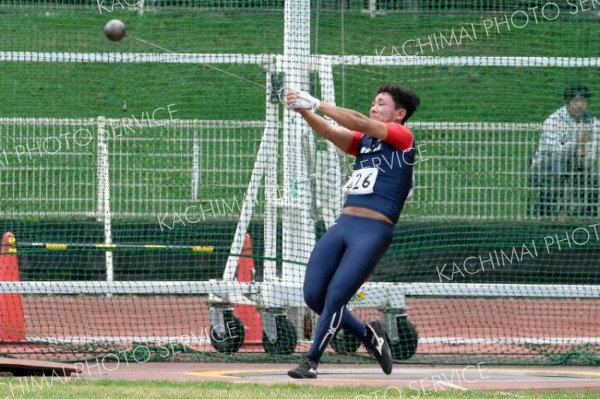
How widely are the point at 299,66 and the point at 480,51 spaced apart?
3418mm

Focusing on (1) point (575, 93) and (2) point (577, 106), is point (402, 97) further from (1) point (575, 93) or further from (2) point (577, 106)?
(1) point (575, 93)

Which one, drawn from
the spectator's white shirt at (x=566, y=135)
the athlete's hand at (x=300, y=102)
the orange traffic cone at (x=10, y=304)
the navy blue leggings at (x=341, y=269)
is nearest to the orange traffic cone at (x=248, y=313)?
the orange traffic cone at (x=10, y=304)

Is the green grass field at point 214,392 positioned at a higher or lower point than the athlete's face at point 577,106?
lower

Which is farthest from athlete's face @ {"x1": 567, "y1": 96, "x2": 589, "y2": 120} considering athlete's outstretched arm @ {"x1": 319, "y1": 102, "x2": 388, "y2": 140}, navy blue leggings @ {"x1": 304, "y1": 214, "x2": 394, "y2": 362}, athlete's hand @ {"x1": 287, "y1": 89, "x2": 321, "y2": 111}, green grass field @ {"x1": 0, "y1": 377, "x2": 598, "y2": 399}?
athlete's hand @ {"x1": 287, "y1": 89, "x2": 321, "y2": 111}

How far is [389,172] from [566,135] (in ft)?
12.2

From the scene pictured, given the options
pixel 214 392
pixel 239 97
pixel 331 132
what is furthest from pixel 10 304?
pixel 331 132

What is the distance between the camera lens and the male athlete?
8.10 meters

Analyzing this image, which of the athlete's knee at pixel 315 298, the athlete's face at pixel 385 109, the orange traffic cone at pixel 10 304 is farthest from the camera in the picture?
the orange traffic cone at pixel 10 304

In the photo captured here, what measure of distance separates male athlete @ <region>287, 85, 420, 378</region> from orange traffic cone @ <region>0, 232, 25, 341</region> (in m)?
3.35

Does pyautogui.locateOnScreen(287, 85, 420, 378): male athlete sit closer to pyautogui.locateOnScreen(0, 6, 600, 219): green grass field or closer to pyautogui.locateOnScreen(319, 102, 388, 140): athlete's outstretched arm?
pyautogui.locateOnScreen(319, 102, 388, 140): athlete's outstretched arm

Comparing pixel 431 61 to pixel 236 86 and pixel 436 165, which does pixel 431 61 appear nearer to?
pixel 436 165

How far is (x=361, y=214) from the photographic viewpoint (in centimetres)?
Answer: 836

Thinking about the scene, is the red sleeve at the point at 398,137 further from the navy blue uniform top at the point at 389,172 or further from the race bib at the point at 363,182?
the race bib at the point at 363,182

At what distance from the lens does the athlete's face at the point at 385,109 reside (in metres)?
8.61
